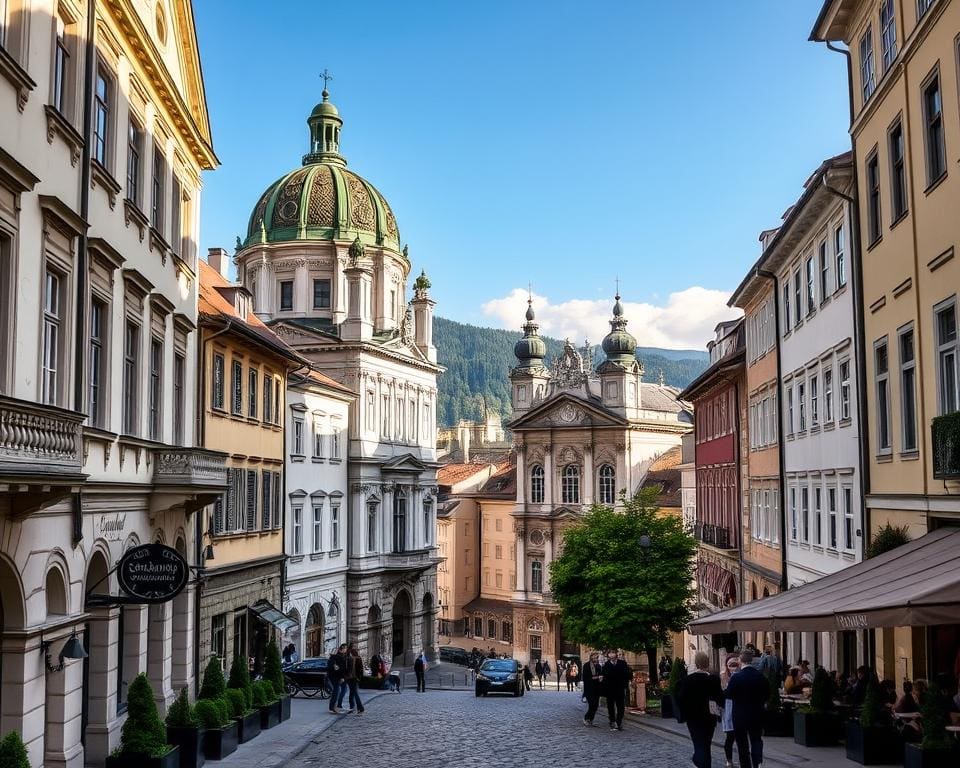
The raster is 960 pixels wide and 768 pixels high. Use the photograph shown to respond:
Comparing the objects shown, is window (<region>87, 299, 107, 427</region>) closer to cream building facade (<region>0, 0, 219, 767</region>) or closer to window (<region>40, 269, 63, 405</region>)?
cream building facade (<region>0, 0, 219, 767</region>)

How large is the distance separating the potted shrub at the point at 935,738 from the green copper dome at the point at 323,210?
5385 cm

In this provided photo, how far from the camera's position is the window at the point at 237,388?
3219cm

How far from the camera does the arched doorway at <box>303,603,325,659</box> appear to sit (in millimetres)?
49438

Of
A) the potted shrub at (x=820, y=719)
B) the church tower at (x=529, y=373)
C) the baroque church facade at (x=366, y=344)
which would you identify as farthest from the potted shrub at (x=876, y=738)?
the church tower at (x=529, y=373)

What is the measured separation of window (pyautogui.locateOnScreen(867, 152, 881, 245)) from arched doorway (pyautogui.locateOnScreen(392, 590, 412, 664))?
150 ft

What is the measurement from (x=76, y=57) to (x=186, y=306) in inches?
368

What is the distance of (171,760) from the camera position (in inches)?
643

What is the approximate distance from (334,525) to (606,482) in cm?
3774

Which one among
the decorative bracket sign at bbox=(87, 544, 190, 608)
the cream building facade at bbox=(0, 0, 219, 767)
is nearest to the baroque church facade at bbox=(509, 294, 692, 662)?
the cream building facade at bbox=(0, 0, 219, 767)

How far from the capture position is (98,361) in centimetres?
1820

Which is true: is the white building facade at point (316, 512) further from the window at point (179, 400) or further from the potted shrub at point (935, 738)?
the potted shrub at point (935, 738)

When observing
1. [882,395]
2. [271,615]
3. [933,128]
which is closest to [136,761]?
[882,395]

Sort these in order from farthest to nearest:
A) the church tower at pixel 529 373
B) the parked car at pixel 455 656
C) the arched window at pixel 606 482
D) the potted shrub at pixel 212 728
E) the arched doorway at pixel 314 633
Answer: the church tower at pixel 529 373
the arched window at pixel 606 482
the parked car at pixel 455 656
the arched doorway at pixel 314 633
the potted shrub at pixel 212 728

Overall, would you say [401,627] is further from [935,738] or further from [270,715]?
[935,738]
